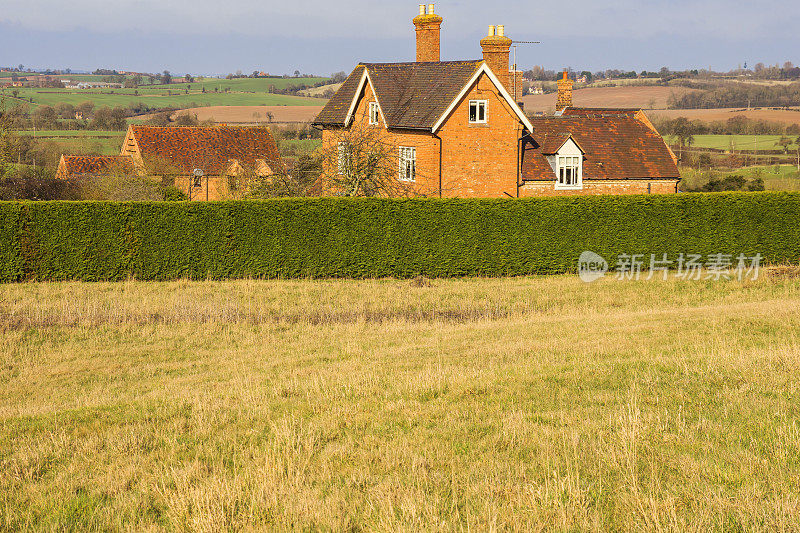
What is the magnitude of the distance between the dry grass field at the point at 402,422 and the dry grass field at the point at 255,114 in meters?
106

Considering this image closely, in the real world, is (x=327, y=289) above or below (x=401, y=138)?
below

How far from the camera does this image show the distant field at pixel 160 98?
6078 inches

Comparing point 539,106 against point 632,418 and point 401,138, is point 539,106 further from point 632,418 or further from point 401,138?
point 632,418

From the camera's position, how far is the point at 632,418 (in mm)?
8141

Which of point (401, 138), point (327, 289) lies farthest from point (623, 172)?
point (327, 289)

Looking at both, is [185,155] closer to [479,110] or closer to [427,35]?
[427,35]

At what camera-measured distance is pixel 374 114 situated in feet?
129

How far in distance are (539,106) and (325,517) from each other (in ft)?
428

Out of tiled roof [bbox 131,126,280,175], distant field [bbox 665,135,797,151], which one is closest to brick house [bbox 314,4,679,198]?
tiled roof [bbox 131,126,280,175]

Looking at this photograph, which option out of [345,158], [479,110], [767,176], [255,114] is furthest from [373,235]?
[255,114]

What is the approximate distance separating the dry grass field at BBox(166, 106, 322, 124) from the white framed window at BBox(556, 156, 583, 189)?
84.7 metres

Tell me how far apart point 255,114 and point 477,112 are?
102 metres

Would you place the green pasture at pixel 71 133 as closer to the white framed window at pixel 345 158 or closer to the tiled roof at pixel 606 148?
the white framed window at pixel 345 158

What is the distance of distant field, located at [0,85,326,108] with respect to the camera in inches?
6078
